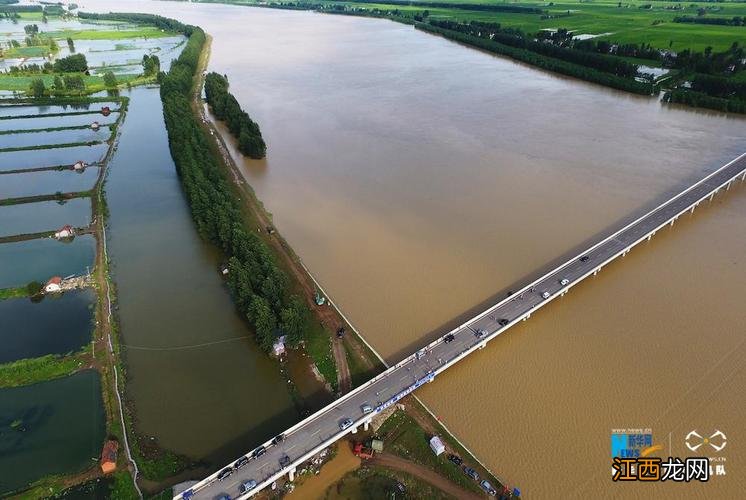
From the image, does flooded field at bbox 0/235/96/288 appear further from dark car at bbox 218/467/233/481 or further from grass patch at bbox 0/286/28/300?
dark car at bbox 218/467/233/481

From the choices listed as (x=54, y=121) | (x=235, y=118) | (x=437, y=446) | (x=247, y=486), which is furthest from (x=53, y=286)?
(x=54, y=121)

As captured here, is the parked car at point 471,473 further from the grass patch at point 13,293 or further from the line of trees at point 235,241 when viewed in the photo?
the grass patch at point 13,293

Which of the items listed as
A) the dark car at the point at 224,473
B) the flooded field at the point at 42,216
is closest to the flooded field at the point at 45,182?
the flooded field at the point at 42,216

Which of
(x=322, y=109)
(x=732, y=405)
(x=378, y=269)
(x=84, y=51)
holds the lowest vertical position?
(x=732, y=405)

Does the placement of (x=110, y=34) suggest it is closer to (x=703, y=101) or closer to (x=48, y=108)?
(x=48, y=108)

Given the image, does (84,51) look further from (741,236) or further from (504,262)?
(741,236)

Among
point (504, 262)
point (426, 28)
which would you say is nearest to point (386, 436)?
point (504, 262)
